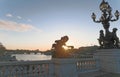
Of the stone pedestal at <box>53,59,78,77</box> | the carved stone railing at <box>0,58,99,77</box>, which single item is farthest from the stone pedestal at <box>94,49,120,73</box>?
the stone pedestal at <box>53,59,78,77</box>

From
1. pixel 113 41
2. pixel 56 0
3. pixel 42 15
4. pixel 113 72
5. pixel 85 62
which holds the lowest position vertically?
pixel 113 72

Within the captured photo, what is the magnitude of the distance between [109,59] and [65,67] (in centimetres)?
418

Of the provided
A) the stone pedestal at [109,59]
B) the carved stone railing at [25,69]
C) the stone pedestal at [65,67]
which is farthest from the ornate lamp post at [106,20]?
the carved stone railing at [25,69]

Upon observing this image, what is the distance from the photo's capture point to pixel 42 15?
50.3 ft

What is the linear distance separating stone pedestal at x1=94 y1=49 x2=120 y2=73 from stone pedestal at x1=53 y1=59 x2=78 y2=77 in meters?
3.55

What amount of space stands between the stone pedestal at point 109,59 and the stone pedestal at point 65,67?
355 cm

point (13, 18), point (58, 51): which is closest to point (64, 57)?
point (58, 51)

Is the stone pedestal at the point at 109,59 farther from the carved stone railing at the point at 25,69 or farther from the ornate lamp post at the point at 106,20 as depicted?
the carved stone railing at the point at 25,69

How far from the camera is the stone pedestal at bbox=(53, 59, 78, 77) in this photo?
7.35 metres

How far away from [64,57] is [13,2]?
27.1ft

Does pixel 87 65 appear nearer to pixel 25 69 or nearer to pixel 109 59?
pixel 109 59

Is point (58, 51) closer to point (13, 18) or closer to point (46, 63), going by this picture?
point (46, 63)

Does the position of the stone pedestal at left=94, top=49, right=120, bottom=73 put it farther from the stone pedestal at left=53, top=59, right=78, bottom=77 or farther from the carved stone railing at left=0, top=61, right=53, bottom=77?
the carved stone railing at left=0, top=61, right=53, bottom=77

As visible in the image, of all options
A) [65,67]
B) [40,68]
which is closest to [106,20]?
[65,67]
